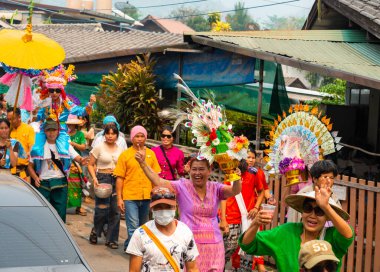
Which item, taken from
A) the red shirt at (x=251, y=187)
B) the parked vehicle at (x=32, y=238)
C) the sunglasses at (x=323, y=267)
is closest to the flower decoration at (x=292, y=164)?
the parked vehicle at (x=32, y=238)

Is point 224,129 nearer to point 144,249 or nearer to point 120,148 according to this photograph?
point 144,249

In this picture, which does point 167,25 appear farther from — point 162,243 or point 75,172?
point 162,243

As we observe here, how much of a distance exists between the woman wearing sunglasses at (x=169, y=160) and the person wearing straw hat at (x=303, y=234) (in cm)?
523

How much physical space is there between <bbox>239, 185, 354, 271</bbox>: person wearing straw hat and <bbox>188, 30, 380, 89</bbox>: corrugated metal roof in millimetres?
5061

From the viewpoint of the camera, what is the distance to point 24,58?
441 inches

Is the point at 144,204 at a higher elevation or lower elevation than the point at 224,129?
lower

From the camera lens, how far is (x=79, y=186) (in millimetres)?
13680

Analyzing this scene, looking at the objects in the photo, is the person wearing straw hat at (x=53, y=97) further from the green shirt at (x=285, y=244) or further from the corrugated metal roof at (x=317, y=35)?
the green shirt at (x=285, y=244)

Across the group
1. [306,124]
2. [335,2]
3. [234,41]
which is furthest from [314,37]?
[306,124]

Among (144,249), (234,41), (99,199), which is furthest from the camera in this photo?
(234,41)

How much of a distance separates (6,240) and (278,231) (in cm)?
209

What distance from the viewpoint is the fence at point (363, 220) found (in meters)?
9.09

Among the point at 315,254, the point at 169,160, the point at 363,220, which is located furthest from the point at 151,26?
the point at 315,254

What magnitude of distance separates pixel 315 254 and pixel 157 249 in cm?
169
